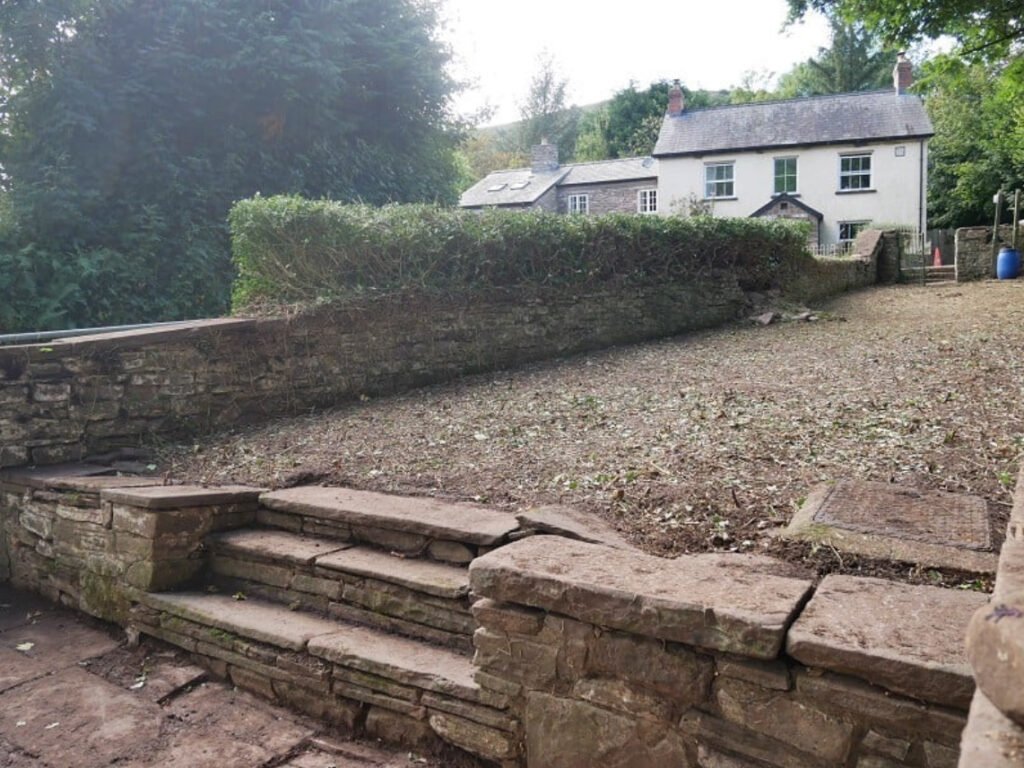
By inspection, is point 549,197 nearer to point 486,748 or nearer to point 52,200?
point 52,200

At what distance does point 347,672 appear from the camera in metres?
2.69

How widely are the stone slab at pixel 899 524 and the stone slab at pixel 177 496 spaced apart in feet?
8.15

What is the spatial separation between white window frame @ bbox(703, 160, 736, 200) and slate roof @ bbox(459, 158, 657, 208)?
2778 millimetres

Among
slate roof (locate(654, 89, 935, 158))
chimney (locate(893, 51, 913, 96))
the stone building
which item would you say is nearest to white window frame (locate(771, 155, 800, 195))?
slate roof (locate(654, 89, 935, 158))

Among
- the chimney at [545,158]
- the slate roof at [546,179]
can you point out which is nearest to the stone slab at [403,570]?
the slate roof at [546,179]

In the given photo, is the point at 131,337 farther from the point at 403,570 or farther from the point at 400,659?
the point at 400,659

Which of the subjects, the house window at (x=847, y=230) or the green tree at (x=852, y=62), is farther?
the green tree at (x=852, y=62)

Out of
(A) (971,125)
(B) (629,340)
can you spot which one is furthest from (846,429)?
(A) (971,125)

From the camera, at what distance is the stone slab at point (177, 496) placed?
11.1 ft

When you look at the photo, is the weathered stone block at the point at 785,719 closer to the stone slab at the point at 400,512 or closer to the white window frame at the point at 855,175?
the stone slab at the point at 400,512

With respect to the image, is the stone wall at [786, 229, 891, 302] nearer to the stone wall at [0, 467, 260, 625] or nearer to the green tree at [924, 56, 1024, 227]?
the stone wall at [0, 467, 260, 625]

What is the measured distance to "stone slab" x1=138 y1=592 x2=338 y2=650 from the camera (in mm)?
2885

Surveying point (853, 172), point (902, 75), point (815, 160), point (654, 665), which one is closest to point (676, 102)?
point (815, 160)

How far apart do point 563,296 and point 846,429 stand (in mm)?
3966
